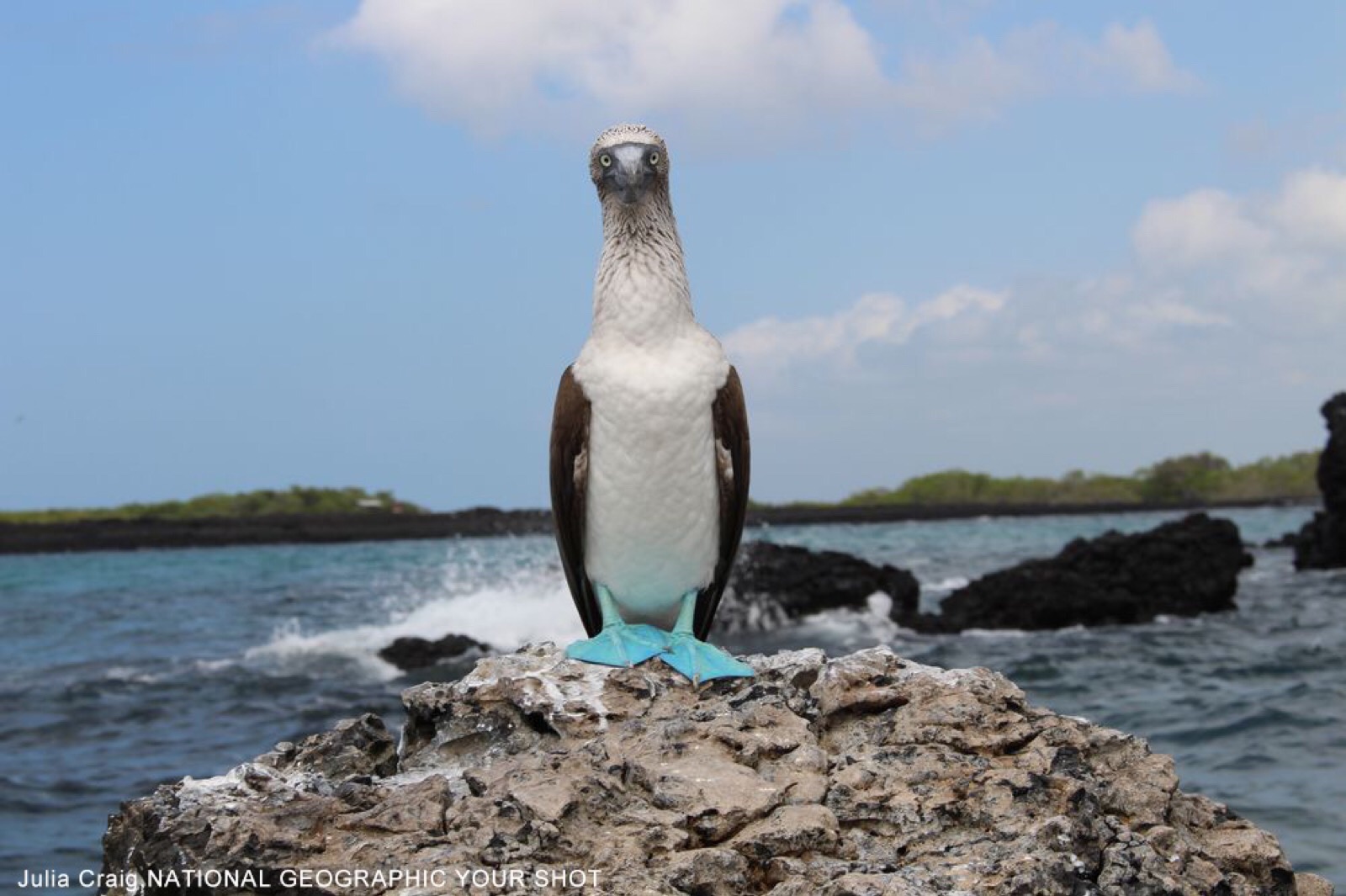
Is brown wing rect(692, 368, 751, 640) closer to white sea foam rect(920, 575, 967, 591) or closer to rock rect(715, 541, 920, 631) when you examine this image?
rock rect(715, 541, 920, 631)

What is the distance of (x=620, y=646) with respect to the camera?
4.47 m

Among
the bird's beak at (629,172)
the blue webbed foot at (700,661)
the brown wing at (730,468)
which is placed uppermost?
the bird's beak at (629,172)

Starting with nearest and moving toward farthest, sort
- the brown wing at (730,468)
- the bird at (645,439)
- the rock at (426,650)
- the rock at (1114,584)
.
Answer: the bird at (645,439), the brown wing at (730,468), the rock at (426,650), the rock at (1114,584)

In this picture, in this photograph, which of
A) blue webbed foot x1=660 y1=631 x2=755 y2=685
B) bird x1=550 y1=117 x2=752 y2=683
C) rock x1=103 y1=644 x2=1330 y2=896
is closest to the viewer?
rock x1=103 y1=644 x2=1330 y2=896

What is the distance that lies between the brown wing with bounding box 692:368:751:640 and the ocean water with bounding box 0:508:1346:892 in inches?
171

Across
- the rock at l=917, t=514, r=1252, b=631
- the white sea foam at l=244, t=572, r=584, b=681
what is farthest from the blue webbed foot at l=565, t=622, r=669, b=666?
the rock at l=917, t=514, r=1252, b=631

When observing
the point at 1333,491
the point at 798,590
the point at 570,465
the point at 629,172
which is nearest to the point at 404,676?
the point at 798,590

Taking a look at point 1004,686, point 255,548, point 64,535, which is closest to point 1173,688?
point 1004,686

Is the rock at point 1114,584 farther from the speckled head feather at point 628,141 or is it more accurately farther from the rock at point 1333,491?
the speckled head feather at point 628,141

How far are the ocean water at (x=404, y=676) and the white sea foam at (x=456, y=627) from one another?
6 centimetres

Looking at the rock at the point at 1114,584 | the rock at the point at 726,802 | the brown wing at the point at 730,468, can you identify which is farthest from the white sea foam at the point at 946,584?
the rock at the point at 726,802

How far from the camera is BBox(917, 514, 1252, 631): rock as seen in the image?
60.1ft

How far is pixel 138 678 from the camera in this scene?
16.6 meters

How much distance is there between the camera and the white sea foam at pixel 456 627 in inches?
725
